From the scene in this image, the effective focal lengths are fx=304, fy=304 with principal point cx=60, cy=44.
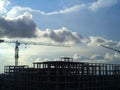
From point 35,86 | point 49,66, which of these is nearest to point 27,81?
point 35,86

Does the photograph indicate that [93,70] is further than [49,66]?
Yes

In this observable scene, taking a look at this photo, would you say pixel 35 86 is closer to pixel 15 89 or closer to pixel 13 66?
pixel 15 89

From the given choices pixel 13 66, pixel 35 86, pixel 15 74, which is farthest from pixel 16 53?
pixel 35 86

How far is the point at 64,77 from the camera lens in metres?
133

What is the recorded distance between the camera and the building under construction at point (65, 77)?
133 m

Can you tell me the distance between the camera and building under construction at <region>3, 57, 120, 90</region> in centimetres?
13288

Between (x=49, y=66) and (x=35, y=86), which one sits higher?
(x=49, y=66)

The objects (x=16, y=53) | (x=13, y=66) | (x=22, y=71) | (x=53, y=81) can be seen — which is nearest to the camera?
(x=53, y=81)

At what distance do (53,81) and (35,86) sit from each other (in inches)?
476

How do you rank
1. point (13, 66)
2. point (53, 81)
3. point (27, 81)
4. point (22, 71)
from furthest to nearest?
point (13, 66) < point (22, 71) < point (27, 81) < point (53, 81)

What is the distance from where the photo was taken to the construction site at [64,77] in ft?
436

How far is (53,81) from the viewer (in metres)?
132

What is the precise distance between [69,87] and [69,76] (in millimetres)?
4849

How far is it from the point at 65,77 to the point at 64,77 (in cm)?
58
